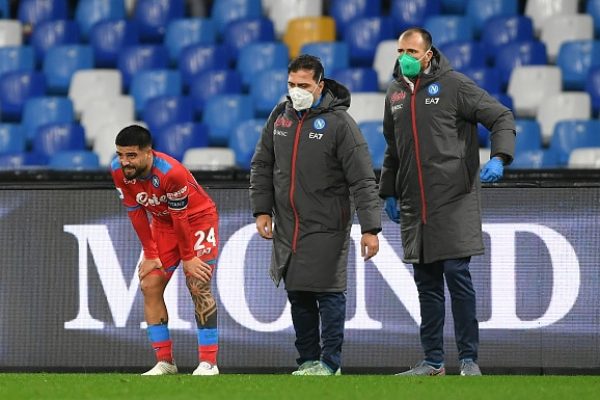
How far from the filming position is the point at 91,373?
27.8ft

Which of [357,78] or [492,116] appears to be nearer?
[492,116]

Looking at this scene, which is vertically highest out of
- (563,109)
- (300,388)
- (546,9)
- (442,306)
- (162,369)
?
(546,9)

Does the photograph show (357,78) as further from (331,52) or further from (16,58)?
(16,58)

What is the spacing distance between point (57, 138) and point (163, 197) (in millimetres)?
4732

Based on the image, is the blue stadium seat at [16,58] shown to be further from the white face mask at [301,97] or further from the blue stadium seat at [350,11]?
the white face mask at [301,97]

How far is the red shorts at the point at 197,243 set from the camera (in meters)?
7.70

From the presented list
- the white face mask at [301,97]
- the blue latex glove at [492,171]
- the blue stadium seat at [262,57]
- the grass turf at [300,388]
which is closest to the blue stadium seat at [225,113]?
the blue stadium seat at [262,57]

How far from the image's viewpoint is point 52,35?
13.6 metres

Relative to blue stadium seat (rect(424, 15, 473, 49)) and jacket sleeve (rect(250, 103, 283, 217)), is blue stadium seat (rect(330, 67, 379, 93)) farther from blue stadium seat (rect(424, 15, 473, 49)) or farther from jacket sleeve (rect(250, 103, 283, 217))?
jacket sleeve (rect(250, 103, 283, 217))

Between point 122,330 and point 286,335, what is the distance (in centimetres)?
101

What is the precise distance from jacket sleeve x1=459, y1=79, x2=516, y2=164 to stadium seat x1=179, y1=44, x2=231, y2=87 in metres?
5.82

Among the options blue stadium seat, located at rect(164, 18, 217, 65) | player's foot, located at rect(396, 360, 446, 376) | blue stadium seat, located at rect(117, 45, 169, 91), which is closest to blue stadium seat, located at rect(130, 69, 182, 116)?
blue stadium seat, located at rect(117, 45, 169, 91)

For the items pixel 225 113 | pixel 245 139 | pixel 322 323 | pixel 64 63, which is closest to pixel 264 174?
pixel 322 323

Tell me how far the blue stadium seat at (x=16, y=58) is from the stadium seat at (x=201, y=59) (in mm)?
1523
